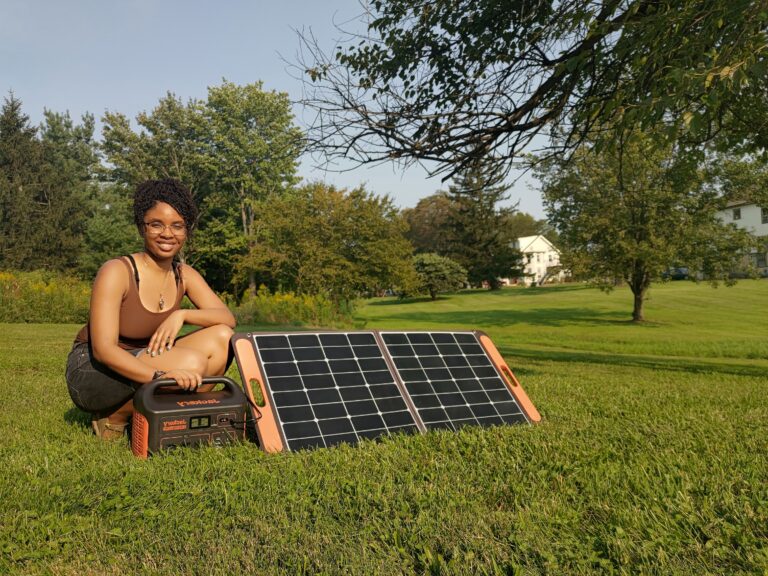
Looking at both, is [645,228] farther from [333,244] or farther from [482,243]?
[482,243]

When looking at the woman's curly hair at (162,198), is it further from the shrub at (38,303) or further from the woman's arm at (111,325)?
the shrub at (38,303)

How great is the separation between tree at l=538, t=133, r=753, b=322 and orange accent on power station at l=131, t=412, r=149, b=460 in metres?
22.5

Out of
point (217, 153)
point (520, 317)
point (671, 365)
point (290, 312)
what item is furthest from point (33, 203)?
point (671, 365)

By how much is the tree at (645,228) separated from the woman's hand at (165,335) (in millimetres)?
21852

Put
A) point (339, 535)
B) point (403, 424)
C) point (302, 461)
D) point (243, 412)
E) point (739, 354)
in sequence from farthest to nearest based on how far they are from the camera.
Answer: point (739, 354) < point (403, 424) < point (243, 412) < point (302, 461) < point (339, 535)

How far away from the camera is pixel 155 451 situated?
3.79 metres

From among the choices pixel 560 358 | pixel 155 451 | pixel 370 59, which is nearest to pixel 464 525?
pixel 155 451

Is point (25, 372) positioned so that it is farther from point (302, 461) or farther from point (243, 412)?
point (302, 461)

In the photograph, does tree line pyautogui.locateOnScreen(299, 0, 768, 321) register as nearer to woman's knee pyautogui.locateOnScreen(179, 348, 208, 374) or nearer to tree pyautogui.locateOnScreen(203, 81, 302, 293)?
woman's knee pyautogui.locateOnScreen(179, 348, 208, 374)

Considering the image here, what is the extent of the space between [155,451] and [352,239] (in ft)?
89.3

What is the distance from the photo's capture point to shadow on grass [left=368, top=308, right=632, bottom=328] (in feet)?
100

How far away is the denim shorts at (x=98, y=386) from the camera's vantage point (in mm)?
4297

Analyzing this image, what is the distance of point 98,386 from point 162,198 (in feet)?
4.94

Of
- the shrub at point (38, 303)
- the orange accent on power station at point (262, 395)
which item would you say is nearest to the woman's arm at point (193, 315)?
the orange accent on power station at point (262, 395)
